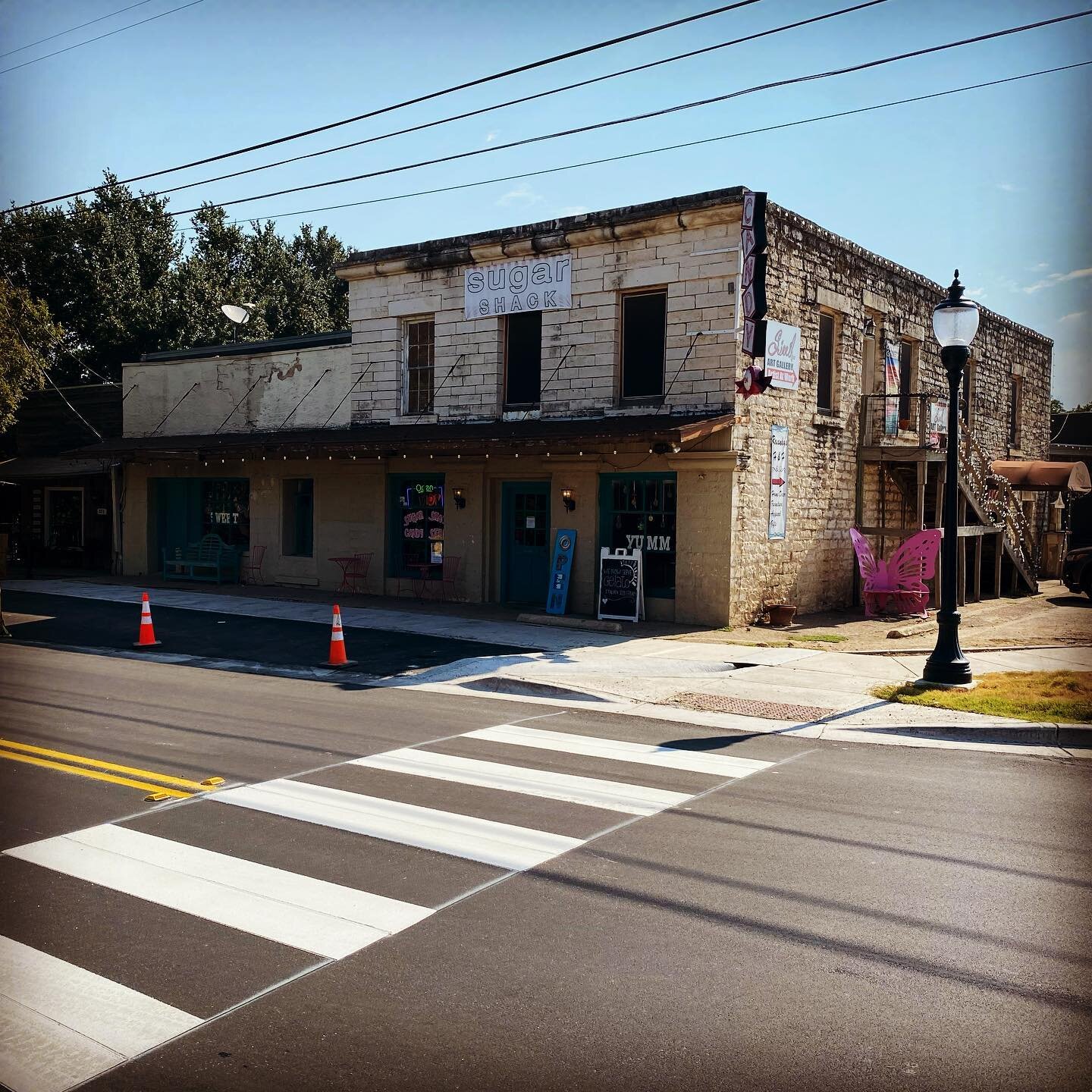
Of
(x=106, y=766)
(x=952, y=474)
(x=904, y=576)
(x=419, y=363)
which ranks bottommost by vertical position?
(x=106, y=766)

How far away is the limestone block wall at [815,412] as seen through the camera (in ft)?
57.0

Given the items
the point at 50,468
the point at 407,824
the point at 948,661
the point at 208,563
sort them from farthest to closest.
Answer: the point at 50,468 < the point at 208,563 < the point at 948,661 < the point at 407,824

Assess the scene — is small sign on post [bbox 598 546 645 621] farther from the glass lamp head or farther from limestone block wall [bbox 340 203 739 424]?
the glass lamp head

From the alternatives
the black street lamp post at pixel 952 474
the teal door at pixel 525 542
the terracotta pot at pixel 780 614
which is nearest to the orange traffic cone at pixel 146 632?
the teal door at pixel 525 542

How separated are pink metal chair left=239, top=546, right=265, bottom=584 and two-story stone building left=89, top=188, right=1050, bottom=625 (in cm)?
17

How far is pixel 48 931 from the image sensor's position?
4742mm

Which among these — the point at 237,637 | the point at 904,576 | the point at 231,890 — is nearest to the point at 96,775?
the point at 231,890

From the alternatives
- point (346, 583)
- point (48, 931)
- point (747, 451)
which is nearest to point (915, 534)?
point (747, 451)

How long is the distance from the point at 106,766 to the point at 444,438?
447 inches

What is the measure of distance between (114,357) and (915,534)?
33097 mm

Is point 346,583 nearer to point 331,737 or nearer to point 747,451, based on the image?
point 747,451

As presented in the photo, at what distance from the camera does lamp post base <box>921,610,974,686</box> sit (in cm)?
1112

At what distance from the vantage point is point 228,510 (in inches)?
976

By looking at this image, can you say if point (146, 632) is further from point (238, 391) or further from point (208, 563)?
point (238, 391)
